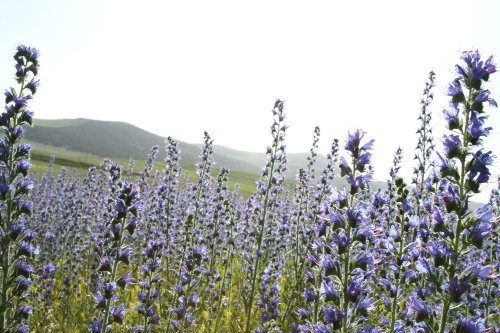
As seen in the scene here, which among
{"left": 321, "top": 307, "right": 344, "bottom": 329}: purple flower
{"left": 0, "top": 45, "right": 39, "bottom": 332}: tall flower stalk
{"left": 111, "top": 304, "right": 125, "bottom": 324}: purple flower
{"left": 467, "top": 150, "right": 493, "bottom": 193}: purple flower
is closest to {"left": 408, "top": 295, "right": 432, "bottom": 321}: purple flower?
{"left": 321, "top": 307, "right": 344, "bottom": 329}: purple flower

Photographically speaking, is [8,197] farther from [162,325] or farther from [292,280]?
[292,280]

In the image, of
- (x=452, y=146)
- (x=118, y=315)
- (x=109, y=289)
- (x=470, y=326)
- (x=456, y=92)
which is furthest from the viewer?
(x=118, y=315)

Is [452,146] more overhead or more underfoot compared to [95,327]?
more overhead

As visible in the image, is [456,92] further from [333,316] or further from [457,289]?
[333,316]

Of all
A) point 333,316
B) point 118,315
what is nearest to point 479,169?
point 333,316

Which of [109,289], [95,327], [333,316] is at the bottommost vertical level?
[95,327]

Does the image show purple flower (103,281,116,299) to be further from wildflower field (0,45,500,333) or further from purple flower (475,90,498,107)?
purple flower (475,90,498,107)

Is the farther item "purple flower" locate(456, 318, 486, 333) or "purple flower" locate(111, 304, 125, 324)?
"purple flower" locate(111, 304, 125, 324)

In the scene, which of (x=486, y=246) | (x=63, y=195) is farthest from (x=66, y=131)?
(x=486, y=246)

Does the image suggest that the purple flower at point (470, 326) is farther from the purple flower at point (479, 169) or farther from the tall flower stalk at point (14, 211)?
the tall flower stalk at point (14, 211)

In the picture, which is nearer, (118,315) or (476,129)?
(476,129)

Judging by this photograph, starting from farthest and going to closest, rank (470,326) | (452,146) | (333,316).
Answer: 1. (333,316)
2. (452,146)
3. (470,326)

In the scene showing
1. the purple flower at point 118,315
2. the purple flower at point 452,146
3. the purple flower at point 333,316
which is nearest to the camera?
the purple flower at point 452,146

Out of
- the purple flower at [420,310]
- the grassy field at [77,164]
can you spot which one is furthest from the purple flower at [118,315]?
the grassy field at [77,164]
